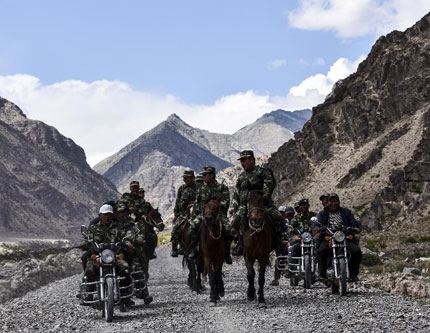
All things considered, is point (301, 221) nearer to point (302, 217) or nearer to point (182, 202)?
point (302, 217)

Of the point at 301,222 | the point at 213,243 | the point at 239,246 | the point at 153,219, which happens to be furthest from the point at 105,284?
the point at 301,222

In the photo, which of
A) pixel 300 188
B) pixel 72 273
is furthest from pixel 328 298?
pixel 300 188

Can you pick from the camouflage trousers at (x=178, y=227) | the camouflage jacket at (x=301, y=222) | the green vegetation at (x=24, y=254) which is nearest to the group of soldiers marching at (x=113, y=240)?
the camouflage trousers at (x=178, y=227)

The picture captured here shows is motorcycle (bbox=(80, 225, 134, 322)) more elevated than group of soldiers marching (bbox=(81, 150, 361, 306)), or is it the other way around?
group of soldiers marching (bbox=(81, 150, 361, 306))

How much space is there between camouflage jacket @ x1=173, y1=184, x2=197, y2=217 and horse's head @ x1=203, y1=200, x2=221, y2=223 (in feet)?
13.3

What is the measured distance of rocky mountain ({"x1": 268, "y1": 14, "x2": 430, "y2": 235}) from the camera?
63.5 metres

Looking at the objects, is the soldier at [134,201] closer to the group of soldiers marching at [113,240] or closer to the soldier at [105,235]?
the group of soldiers marching at [113,240]

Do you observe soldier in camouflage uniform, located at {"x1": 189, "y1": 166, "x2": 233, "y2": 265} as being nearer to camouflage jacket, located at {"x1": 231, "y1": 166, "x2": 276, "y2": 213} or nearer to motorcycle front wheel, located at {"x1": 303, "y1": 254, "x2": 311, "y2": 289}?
camouflage jacket, located at {"x1": 231, "y1": 166, "x2": 276, "y2": 213}

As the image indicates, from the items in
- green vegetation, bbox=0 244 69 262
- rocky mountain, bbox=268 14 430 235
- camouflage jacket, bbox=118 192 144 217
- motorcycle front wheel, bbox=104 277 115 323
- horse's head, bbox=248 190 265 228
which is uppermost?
rocky mountain, bbox=268 14 430 235

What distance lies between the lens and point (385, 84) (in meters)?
87.6

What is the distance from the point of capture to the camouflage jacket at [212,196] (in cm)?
1460

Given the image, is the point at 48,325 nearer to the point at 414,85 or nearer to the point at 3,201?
the point at 414,85

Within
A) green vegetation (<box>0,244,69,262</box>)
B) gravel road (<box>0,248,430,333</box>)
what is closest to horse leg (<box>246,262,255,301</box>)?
gravel road (<box>0,248,430,333</box>)

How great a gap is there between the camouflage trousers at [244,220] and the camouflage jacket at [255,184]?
175 millimetres
